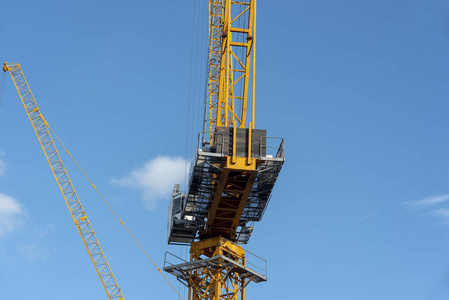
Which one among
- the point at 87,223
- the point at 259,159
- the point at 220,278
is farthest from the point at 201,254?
the point at 87,223

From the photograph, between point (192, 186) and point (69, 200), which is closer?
point (192, 186)

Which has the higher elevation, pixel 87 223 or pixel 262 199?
pixel 87 223

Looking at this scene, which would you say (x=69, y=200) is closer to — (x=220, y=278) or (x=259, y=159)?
(x=220, y=278)

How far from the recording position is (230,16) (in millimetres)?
61281

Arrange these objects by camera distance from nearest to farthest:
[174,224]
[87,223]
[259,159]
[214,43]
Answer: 1. [259,159]
2. [174,224]
3. [214,43]
4. [87,223]

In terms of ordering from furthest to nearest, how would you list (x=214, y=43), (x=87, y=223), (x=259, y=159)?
(x=87, y=223) < (x=214, y=43) < (x=259, y=159)

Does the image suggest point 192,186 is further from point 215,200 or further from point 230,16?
point 230,16

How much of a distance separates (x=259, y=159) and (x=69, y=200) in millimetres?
50276

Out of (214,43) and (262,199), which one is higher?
(214,43)

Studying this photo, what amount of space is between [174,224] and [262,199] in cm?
937

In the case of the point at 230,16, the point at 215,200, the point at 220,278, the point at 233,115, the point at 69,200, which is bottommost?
the point at 220,278

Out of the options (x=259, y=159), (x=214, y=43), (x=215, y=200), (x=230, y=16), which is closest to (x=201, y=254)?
(x=215, y=200)

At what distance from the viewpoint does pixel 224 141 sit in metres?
54.8

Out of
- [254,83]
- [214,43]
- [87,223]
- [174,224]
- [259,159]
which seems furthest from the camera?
[87,223]
